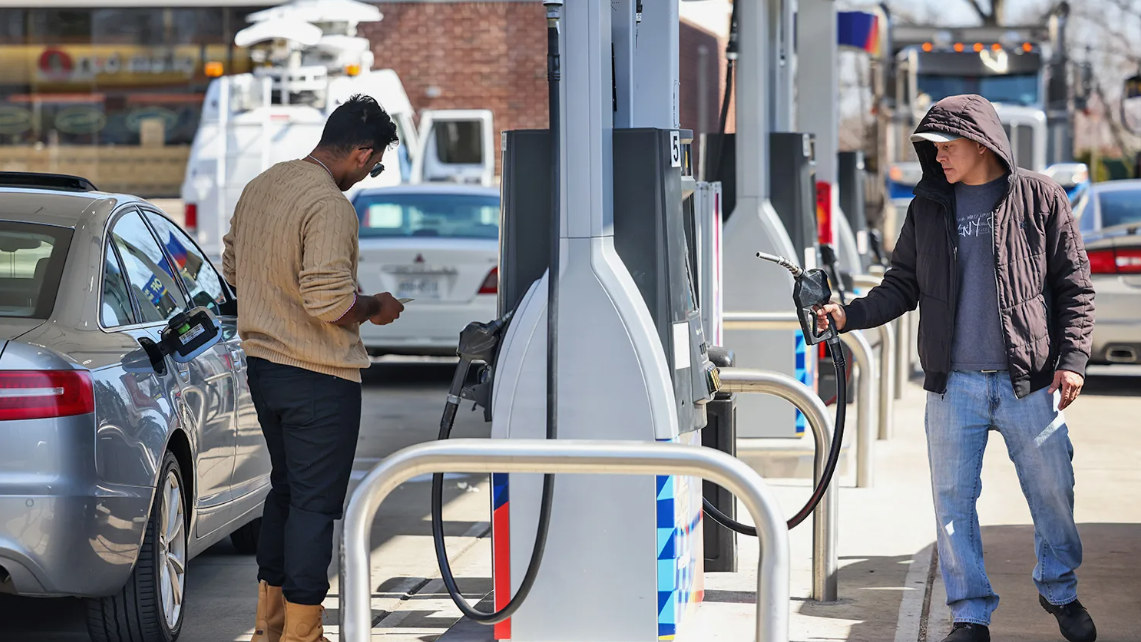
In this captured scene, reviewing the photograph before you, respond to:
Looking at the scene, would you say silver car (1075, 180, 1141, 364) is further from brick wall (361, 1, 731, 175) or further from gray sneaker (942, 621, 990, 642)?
brick wall (361, 1, 731, 175)

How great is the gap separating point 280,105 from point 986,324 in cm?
1537

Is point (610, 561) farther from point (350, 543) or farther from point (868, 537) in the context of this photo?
point (868, 537)

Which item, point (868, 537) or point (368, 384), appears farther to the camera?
point (368, 384)

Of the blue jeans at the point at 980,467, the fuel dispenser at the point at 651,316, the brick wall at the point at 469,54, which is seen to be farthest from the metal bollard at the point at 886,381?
the brick wall at the point at 469,54

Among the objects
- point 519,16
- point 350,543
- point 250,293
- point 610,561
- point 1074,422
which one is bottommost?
point 1074,422

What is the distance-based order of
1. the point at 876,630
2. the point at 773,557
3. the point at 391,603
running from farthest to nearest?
the point at 391,603, the point at 876,630, the point at 773,557

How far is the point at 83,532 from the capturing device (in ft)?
16.9

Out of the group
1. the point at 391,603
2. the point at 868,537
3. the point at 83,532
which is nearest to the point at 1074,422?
the point at 868,537

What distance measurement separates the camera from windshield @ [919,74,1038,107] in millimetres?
26531

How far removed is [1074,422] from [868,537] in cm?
471

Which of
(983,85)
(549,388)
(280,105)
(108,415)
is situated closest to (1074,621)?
(549,388)

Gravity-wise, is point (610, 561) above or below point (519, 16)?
below

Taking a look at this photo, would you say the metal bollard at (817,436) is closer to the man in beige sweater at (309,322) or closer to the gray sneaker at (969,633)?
the gray sneaker at (969,633)

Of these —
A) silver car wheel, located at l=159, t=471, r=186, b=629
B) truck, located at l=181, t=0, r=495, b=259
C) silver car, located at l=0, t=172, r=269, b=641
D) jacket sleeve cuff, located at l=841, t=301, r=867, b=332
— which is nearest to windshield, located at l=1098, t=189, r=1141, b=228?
truck, located at l=181, t=0, r=495, b=259
